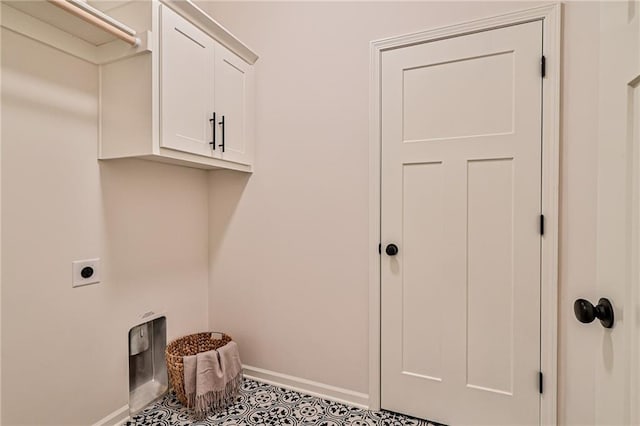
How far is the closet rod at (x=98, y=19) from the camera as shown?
45.1 inches

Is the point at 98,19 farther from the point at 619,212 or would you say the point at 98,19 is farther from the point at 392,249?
the point at 619,212

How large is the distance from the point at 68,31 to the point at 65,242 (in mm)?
932

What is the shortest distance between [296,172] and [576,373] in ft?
5.60

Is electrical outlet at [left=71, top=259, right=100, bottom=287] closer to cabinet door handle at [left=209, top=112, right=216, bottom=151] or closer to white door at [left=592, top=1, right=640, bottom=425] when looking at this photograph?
cabinet door handle at [left=209, top=112, right=216, bottom=151]

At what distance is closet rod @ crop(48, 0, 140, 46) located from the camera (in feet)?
3.76

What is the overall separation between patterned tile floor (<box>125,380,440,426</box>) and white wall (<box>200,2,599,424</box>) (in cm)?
14

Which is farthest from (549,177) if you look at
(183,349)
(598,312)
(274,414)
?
(183,349)

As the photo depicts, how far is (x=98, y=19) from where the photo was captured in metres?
1.24

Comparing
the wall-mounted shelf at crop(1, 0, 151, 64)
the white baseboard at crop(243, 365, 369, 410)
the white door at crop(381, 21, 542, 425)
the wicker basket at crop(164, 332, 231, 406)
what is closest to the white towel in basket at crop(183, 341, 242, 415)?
the wicker basket at crop(164, 332, 231, 406)

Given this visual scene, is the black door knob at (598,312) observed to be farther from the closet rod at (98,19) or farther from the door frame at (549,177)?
the closet rod at (98,19)

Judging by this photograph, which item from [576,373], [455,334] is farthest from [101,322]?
[576,373]

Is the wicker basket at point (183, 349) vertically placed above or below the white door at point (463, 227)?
below

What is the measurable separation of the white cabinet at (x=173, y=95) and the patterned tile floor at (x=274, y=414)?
136 centimetres

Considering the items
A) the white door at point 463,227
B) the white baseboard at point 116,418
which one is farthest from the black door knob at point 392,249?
the white baseboard at point 116,418
